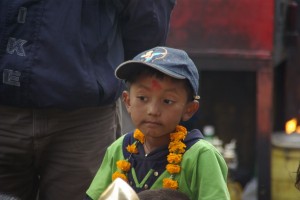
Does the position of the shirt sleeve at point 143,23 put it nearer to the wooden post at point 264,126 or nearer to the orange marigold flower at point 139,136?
the orange marigold flower at point 139,136

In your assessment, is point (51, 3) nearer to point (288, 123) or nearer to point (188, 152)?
point (188, 152)

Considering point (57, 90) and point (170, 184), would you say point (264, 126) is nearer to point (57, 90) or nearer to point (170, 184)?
point (57, 90)

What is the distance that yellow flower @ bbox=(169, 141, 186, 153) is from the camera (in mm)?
3152

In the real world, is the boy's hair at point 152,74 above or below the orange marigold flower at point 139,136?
above

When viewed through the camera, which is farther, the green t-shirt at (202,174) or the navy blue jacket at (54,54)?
the navy blue jacket at (54,54)

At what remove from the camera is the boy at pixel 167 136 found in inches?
122

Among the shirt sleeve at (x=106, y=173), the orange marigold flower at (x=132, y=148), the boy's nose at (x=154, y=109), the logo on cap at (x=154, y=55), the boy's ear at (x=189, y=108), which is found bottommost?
the shirt sleeve at (x=106, y=173)

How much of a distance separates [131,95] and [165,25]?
0.86 metres

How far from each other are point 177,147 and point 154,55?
35cm

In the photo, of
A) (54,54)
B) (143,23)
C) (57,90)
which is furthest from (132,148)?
(143,23)

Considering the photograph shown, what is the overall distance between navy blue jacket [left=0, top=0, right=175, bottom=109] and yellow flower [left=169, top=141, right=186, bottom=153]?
55 cm

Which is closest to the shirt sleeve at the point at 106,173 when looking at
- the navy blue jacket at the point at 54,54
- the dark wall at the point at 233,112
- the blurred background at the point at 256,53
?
the navy blue jacket at the point at 54,54

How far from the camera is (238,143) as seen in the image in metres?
8.20

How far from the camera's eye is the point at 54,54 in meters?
3.55
